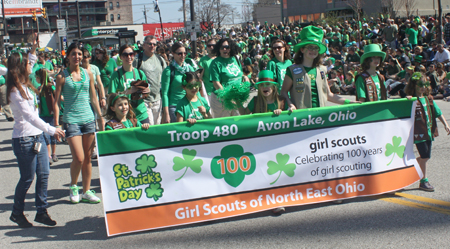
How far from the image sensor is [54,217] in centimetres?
505

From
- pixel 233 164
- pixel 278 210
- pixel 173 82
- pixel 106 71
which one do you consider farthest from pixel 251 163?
pixel 106 71

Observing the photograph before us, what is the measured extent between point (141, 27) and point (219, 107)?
60.2 m

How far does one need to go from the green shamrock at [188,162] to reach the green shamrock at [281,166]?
29.4 inches

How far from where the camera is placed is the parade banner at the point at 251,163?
432 centimetres

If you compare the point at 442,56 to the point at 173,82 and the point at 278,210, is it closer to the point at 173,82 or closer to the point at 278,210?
the point at 173,82

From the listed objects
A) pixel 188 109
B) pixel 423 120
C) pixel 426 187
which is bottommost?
pixel 426 187

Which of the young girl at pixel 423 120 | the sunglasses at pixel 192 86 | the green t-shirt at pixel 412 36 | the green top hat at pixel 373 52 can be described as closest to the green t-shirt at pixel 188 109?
the sunglasses at pixel 192 86

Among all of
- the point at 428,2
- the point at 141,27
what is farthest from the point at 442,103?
the point at 141,27

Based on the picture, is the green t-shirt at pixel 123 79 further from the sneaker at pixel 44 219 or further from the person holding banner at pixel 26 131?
the sneaker at pixel 44 219

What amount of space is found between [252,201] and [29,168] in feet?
7.54

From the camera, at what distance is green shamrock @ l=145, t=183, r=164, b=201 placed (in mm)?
4352

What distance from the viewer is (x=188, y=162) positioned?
4.45 meters

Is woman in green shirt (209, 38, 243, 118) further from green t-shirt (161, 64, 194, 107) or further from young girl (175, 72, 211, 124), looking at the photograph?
young girl (175, 72, 211, 124)

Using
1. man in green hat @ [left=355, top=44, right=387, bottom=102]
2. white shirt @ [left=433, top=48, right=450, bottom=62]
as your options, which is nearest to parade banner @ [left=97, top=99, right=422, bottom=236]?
man in green hat @ [left=355, top=44, right=387, bottom=102]
